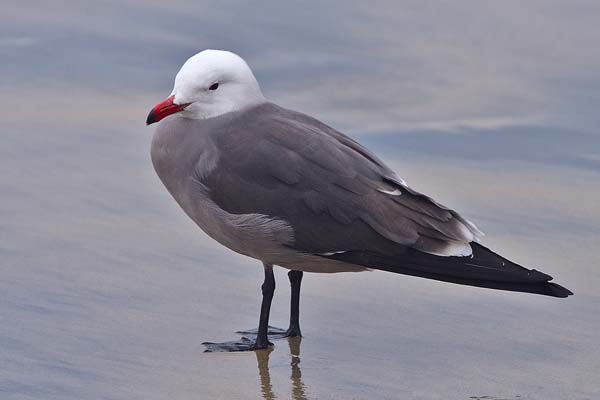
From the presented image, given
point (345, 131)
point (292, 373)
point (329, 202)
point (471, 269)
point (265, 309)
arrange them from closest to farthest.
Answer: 1. point (292, 373)
2. point (471, 269)
3. point (329, 202)
4. point (265, 309)
5. point (345, 131)

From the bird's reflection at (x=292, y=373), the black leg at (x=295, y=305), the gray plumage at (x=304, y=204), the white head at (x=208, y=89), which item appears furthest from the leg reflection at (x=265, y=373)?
the white head at (x=208, y=89)

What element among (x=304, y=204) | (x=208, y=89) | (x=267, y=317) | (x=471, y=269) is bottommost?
(x=267, y=317)

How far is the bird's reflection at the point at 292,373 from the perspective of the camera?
4.07 metres

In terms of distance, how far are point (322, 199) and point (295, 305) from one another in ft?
1.39

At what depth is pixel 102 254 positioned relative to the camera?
5.16m

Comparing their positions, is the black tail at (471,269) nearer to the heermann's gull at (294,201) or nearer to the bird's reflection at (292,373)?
the heermann's gull at (294,201)

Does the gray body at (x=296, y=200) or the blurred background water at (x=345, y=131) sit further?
the gray body at (x=296, y=200)

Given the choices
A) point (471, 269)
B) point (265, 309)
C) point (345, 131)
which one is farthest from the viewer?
point (345, 131)

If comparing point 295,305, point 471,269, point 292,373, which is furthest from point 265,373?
point 471,269

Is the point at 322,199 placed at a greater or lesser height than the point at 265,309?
greater

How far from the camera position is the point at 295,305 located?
4.75 meters

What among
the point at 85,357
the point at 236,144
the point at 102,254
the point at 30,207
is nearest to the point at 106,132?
the point at 30,207

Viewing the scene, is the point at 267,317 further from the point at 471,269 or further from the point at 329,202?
the point at 471,269

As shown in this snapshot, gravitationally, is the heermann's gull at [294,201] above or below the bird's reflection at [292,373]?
above
